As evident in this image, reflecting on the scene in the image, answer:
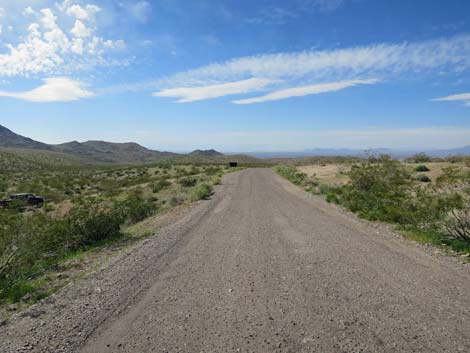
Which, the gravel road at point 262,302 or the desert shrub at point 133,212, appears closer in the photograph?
the gravel road at point 262,302

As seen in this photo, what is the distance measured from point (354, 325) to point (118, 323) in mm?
3405

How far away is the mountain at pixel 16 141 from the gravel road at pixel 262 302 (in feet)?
625

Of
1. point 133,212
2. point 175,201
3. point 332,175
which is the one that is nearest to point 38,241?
point 133,212

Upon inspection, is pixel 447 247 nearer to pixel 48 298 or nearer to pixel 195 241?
pixel 195 241

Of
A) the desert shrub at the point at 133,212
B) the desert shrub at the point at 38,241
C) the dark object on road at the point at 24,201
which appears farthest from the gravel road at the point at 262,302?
the dark object on road at the point at 24,201

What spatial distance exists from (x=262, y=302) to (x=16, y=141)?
211 m

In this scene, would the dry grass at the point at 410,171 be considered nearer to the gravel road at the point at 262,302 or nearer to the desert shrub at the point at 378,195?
the desert shrub at the point at 378,195

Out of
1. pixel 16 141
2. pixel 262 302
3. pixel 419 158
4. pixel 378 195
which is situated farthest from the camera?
pixel 16 141

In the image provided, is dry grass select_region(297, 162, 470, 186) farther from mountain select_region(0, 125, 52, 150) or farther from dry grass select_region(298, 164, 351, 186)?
mountain select_region(0, 125, 52, 150)

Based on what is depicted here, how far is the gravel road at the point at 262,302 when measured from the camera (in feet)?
15.0

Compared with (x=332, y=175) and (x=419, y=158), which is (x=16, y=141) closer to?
(x=332, y=175)

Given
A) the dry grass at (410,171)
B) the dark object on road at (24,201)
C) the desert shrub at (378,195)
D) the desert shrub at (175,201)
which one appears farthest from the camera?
the dry grass at (410,171)

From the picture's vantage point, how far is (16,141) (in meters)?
182

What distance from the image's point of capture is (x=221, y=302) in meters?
5.78
